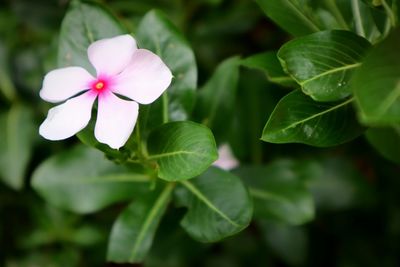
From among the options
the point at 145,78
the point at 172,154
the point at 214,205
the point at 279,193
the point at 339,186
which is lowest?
the point at 339,186

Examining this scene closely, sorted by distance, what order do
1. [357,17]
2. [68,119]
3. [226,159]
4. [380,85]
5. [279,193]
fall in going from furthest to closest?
[226,159], [279,193], [357,17], [68,119], [380,85]

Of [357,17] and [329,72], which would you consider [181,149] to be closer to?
[329,72]

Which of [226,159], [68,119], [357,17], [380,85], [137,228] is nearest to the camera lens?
[380,85]

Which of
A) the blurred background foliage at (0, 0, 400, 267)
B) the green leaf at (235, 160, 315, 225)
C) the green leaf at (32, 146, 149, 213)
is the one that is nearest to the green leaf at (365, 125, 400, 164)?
the green leaf at (235, 160, 315, 225)

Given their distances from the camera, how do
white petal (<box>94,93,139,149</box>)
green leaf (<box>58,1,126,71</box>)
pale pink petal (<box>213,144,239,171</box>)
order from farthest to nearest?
1. pale pink petal (<box>213,144,239,171</box>)
2. green leaf (<box>58,1,126,71</box>)
3. white petal (<box>94,93,139,149</box>)

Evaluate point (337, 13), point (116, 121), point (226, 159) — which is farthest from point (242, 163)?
point (116, 121)

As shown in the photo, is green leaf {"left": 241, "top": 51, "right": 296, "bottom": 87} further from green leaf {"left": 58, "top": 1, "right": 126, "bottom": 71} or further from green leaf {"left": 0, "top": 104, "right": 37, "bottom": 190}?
green leaf {"left": 0, "top": 104, "right": 37, "bottom": 190}

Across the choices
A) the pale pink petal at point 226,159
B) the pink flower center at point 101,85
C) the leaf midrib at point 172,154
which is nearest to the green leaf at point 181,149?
the leaf midrib at point 172,154
